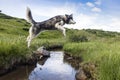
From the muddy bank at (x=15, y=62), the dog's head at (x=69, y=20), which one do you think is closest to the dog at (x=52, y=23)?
the dog's head at (x=69, y=20)

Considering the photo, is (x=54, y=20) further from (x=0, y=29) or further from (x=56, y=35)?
(x=56, y=35)

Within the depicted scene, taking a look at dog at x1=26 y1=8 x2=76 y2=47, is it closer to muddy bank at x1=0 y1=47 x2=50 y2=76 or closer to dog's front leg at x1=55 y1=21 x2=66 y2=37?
dog's front leg at x1=55 y1=21 x2=66 y2=37

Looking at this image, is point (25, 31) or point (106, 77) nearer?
point (106, 77)

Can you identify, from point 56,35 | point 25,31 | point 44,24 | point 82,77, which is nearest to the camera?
point 44,24

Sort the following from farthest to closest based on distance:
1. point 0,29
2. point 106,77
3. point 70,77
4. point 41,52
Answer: point 0,29
point 41,52
point 70,77
point 106,77

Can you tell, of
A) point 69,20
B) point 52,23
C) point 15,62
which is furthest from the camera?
point 15,62

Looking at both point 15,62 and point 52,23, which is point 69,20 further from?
point 15,62

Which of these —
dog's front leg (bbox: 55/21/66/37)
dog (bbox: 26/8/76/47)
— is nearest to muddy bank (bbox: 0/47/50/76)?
dog (bbox: 26/8/76/47)

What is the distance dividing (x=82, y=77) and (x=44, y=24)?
497cm

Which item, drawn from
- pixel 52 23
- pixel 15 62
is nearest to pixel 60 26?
pixel 52 23

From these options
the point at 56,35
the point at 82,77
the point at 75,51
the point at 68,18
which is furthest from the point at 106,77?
the point at 56,35

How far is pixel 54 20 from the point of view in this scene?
14.0m

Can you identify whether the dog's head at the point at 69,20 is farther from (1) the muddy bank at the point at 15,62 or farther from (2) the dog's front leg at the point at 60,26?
(1) the muddy bank at the point at 15,62

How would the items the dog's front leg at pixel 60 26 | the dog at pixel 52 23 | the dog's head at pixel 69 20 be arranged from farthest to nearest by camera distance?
1. the dog at pixel 52 23
2. the dog's head at pixel 69 20
3. the dog's front leg at pixel 60 26
